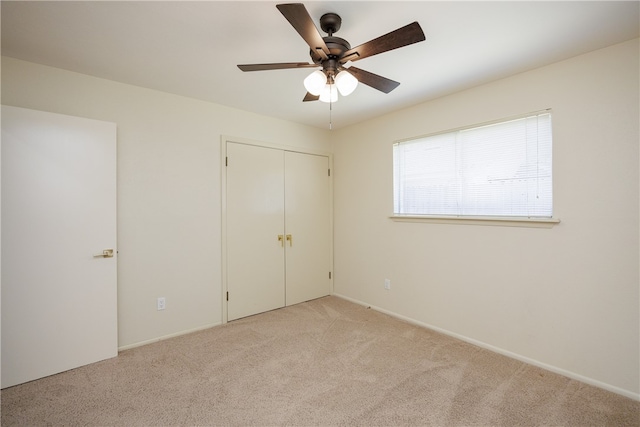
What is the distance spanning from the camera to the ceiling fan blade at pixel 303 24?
3.87 feet

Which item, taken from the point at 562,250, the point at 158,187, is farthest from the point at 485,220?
the point at 158,187

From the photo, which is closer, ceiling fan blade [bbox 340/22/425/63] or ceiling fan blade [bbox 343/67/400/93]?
ceiling fan blade [bbox 340/22/425/63]

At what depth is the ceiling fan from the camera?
1.35m

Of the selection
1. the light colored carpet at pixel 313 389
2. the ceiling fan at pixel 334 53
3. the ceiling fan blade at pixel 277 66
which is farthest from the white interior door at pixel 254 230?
the ceiling fan at pixel 334 53

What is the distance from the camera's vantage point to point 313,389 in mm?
2027

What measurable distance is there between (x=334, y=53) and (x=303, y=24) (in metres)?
0.34

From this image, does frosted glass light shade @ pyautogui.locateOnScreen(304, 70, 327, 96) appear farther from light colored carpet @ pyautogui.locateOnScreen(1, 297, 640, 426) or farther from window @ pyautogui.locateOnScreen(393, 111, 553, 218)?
light colored carpet @ pyautogui.locateOnScreen(1, 297, 640, 426)

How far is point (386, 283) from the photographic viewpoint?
3.46m

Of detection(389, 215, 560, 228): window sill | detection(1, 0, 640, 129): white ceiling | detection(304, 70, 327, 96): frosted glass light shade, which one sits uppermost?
detection(1, 0, 640, 129): white ceiling

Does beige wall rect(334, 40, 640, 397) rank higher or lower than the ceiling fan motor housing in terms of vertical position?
lower

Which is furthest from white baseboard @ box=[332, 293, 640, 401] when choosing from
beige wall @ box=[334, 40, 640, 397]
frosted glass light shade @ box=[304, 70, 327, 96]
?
frosted glass light shade @ box=[304, 70, 327, 96]

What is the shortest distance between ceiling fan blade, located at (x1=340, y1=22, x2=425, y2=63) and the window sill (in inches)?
70.2

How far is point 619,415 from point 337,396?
5.75 ft

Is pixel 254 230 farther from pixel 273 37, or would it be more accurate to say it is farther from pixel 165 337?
Result: pixel 273 37
